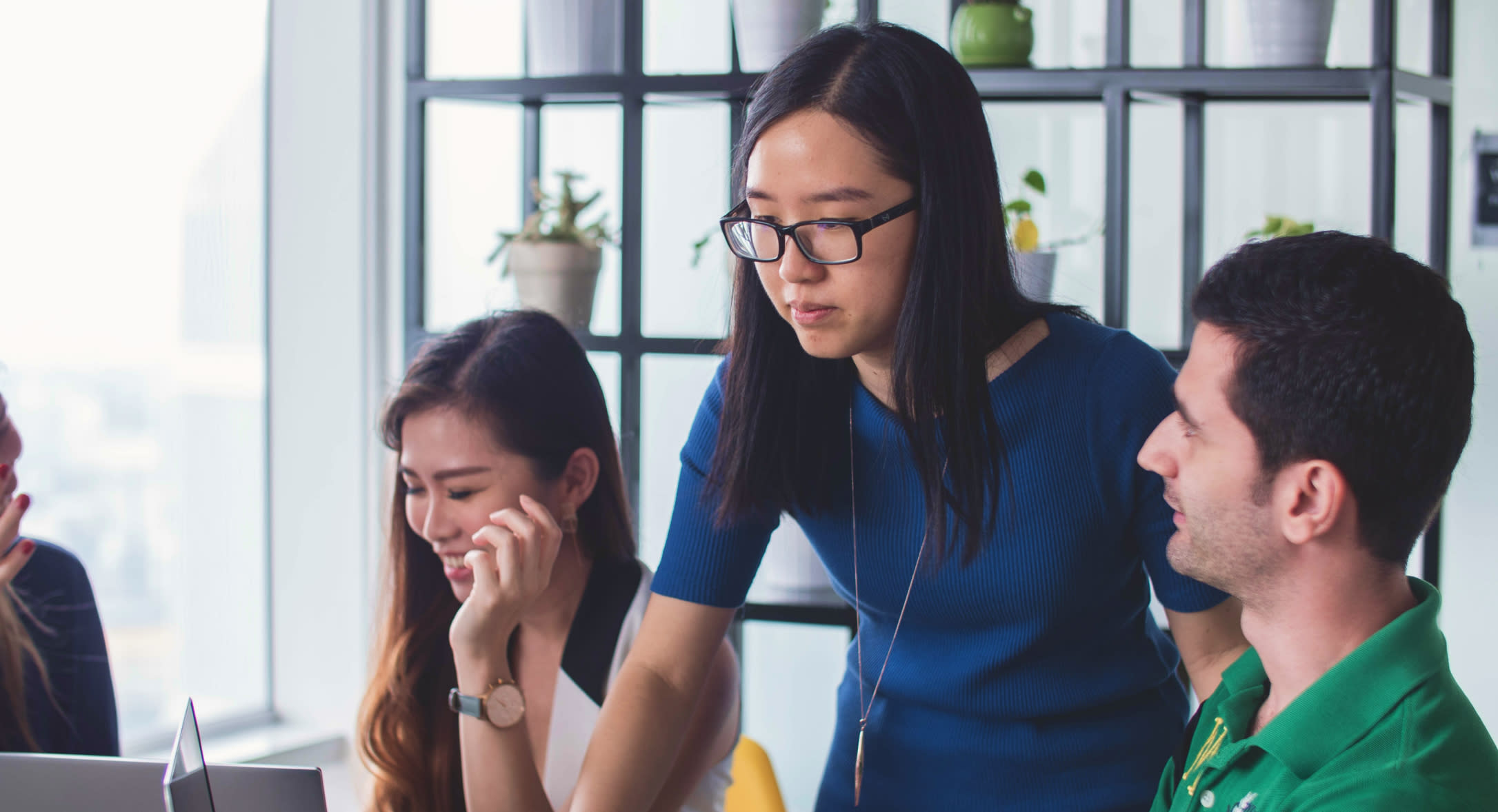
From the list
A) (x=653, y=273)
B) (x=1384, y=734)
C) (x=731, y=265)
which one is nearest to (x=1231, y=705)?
(x=1384, y=734)

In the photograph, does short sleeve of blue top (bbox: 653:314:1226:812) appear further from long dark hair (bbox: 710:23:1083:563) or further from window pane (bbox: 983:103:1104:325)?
window pane (bbox: 983:103:1104:325)

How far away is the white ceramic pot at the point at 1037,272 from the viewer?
6.65ft

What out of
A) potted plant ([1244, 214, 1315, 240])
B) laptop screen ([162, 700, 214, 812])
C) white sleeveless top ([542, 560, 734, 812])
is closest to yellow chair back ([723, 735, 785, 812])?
white sleeveless top ([542, 560, 734, 812])

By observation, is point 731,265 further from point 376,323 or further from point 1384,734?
point 1384,734

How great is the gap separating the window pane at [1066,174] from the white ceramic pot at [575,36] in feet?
2.34

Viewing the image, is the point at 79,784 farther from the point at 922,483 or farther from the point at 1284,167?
the point at 1284,167

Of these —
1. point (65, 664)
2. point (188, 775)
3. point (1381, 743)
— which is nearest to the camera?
point (188, 775)

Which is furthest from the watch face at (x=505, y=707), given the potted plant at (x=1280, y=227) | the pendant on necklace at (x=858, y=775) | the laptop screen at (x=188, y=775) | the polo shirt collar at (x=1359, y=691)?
the potted plant at (x=1280, y=227)

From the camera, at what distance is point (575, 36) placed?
226cm

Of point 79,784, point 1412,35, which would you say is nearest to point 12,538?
point 79,784

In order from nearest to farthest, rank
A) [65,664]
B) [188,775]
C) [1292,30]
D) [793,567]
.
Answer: [188,775]
[65,664]
[1292,30]
[793,567]

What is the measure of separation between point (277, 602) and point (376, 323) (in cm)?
66

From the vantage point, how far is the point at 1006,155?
2367 mm

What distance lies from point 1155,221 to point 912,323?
134 cm
